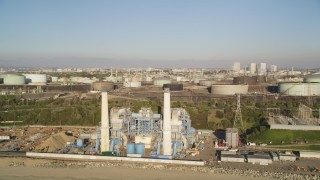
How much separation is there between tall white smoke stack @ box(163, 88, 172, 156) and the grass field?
4754 millimetres

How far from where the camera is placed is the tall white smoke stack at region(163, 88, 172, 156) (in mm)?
12438

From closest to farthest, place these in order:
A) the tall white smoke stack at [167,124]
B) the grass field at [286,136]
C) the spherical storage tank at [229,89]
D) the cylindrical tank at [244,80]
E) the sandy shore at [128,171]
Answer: the sandy shore at [128,171] → the tall white smoke stack at [167,124] → the grass field at [286,136] → the spherical storage tank at [229,89] → the cylindrical tank at [244,80]

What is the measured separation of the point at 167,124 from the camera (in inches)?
493

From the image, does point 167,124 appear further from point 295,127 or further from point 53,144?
point 295,127

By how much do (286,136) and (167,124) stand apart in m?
6.28

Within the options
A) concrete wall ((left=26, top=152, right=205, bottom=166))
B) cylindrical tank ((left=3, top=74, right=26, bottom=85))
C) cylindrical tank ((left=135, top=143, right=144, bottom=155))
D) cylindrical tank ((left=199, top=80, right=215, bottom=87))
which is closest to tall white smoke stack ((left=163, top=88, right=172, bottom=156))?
concrete wall ((left=26, top=152, right=205, bottom=166))

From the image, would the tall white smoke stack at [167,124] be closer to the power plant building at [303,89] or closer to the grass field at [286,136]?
the grass field at [286,136]

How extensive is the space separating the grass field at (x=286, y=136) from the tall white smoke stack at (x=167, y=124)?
475cm

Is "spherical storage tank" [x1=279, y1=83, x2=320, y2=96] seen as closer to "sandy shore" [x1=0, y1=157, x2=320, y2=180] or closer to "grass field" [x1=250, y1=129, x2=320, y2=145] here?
"grass field" [x1=250, y1=129, x2=320, y2=145]

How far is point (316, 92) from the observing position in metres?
29.6

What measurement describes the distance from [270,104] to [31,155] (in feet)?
55.0

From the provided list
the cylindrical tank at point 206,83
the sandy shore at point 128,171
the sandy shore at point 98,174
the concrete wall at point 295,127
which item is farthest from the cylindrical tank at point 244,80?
the sandy shore at point 98,174

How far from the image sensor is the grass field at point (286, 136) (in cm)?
1512

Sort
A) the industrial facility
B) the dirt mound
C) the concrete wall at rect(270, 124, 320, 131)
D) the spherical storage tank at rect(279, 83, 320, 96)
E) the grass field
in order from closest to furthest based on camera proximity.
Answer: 1. the industrial facility
2. the dirt mound
3. the grass field
4. the concrete wall at rect(270, 124, 320, 131)
5. the spherical storage tank at rect(279, 83, 320, 96)
